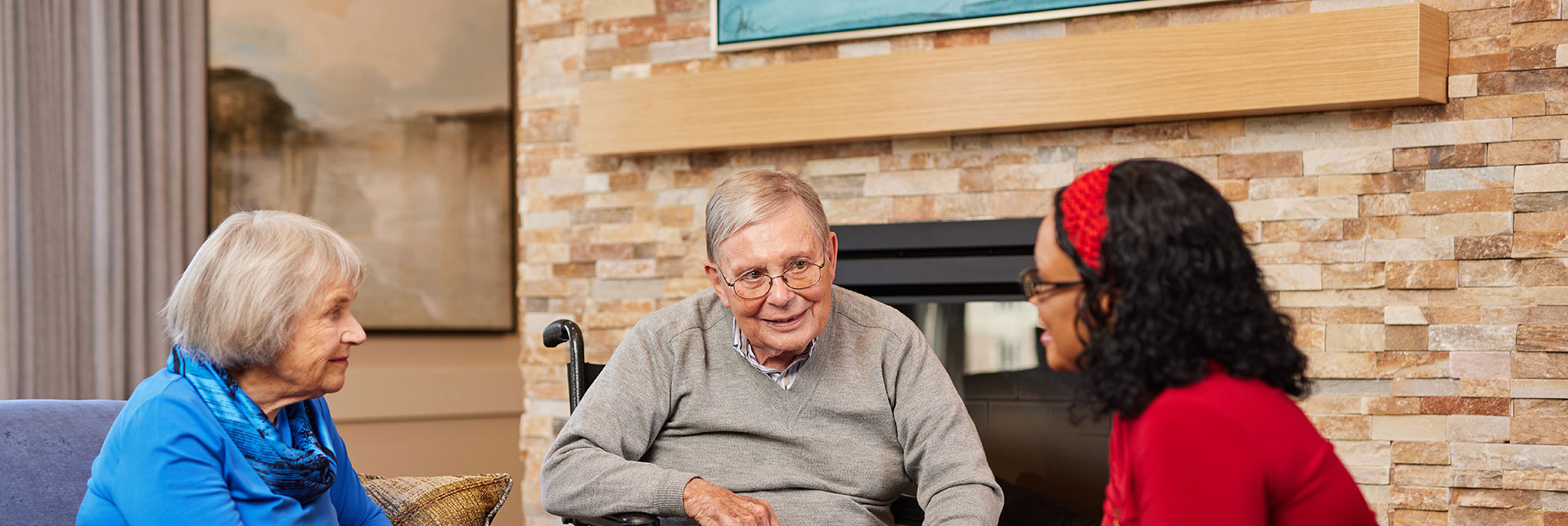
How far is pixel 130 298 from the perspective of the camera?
10.3 feet

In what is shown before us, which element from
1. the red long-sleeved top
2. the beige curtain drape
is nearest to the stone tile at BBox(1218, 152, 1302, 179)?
the red long-sleeved top

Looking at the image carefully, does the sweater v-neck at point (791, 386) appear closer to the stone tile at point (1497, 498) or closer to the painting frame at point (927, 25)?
the painting frame at point (927, 25)

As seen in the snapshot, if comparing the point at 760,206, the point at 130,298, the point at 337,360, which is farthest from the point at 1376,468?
the point at 130,298

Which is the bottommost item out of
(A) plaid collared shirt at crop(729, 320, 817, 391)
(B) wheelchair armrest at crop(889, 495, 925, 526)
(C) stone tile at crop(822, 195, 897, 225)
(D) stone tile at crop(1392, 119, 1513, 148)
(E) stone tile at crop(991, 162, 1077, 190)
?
(B) wheelchair armrest at crop(889, 495, 925, 526)

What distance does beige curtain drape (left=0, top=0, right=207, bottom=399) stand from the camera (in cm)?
285

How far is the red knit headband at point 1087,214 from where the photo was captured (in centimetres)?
93

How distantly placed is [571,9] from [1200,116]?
1.57 meters

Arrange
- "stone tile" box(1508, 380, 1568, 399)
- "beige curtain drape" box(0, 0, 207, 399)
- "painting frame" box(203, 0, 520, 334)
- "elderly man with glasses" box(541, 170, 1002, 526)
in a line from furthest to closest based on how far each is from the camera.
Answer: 1. "painting frame" box(203, 0, 520, 334)
2. "beige curtain drape" box(0, 0, 207, 399)
3. "stone tile" box(1508, 380, 1568, 399)
4. "elderly man with glasses" box(541, 170, 1002, 526)

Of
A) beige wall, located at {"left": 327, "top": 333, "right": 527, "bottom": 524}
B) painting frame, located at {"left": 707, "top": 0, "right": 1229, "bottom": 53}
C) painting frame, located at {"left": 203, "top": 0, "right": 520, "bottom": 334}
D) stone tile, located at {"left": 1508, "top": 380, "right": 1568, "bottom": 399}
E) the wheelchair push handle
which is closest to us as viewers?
the wheelchair push handle

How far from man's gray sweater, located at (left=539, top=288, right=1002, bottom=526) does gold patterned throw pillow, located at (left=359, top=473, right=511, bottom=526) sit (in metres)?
0.09

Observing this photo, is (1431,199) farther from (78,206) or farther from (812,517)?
(78,206)

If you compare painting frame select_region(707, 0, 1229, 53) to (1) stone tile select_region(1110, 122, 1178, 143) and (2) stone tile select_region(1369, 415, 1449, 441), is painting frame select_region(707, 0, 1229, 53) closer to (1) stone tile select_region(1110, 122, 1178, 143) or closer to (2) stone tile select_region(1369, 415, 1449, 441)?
(1) stone tile select_region(1110, 122, 1178, 143)

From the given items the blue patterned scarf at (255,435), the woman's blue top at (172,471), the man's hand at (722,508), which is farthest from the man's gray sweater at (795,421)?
the woman's blue top at (172,471)

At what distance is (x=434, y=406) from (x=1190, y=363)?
3388 mm
